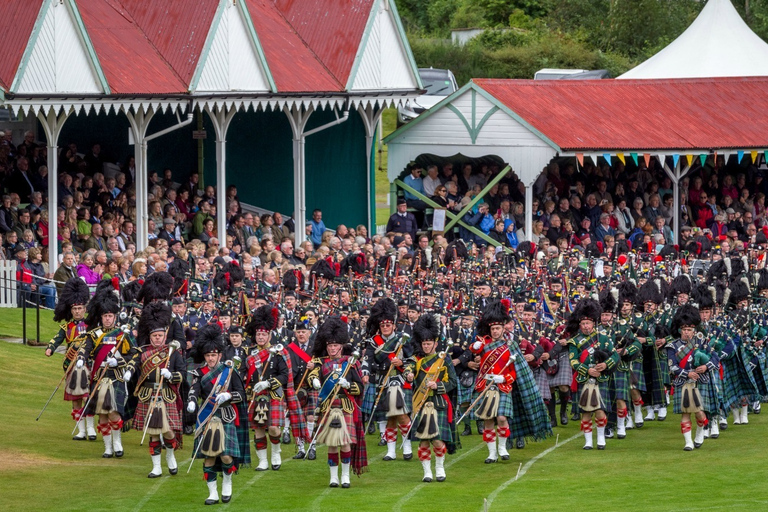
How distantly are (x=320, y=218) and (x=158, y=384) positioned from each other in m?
12.9

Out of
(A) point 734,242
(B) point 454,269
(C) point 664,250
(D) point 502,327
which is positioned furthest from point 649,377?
(A) point 734,242

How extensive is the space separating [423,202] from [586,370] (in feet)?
40.8

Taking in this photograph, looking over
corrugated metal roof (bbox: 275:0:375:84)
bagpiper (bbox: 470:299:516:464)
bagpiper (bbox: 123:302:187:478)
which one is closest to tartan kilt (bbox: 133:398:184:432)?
bagpiper (bbox: 123:302:187:478)

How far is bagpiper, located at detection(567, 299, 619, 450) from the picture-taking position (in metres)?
18.0

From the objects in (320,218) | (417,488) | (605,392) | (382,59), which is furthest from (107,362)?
(382,59)

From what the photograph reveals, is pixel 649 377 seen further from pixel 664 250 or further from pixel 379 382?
pixel 664 250

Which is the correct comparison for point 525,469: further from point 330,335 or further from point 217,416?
point 217,416

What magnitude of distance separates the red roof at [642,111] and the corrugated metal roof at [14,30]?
30.0 ft

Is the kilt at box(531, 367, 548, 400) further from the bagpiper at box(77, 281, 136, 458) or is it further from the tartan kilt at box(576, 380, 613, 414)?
the bagpiper at box(77, 281, 136, 458)

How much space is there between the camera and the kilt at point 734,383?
19.2m

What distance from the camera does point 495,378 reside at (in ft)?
56.3

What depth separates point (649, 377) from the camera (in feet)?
64.7

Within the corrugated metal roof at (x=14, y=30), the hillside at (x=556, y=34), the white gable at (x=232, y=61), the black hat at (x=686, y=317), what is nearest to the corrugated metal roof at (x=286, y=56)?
the white gable at (x=232, y=61)

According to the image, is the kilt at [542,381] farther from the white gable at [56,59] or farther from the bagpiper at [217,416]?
the white gable at [56,59]
